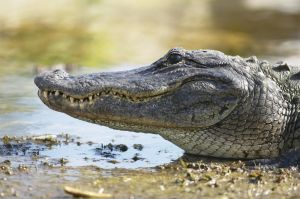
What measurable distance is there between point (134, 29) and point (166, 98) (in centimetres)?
1233

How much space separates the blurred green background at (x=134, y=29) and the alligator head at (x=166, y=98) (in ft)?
18.4

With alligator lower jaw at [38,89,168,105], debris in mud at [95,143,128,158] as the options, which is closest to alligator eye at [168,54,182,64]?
alligator lower jaw at [38,89,168,105]

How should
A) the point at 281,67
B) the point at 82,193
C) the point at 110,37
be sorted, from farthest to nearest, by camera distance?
the point at 110,37, the point at 281,67, the point at 82,193

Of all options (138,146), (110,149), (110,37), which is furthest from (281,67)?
(110,37)

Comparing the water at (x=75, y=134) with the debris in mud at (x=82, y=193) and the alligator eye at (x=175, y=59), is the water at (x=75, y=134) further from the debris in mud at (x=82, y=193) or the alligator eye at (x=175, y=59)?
the debris in mud at (x=82, y=193)

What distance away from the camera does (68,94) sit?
6.43 m

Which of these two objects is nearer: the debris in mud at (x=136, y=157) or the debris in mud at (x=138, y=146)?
the debris in mud at (x=136, y=157)

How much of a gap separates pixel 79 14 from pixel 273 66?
Result: 13.7 meters

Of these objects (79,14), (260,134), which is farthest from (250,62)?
(79,14)

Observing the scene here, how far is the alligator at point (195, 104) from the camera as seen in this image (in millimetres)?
6469

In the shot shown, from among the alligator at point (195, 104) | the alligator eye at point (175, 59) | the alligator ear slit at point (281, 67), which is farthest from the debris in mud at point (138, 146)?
the alligator ear slit at point (281, 67)

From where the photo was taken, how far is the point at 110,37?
17.3 m

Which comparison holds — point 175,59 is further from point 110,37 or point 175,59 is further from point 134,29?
point 134,29

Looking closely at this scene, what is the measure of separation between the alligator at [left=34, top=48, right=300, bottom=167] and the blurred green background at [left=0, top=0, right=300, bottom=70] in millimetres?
5653
